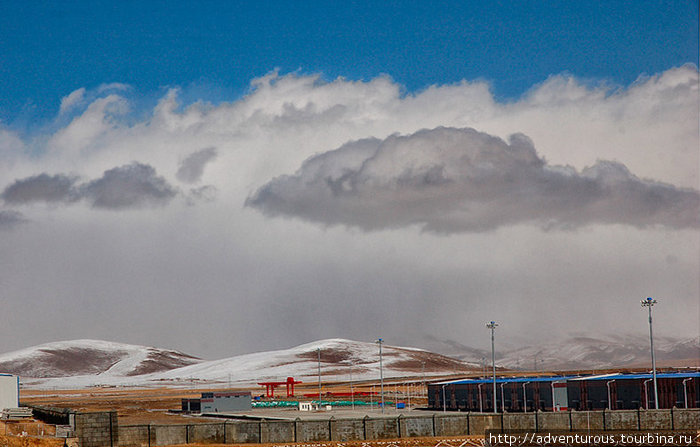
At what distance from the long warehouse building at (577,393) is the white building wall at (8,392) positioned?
59881 mm

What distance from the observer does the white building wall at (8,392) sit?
9681cm

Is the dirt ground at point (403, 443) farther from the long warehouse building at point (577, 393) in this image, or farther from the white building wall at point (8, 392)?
the white building wall at point (8, 392)

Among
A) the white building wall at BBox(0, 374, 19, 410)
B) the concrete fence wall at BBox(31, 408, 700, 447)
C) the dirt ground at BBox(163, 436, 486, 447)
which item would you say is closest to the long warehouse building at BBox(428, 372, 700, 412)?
the concrete fence wall at BBox(31, 408, 700, 447)

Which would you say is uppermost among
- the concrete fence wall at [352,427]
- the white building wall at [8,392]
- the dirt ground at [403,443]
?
the white building wall at [8,392]

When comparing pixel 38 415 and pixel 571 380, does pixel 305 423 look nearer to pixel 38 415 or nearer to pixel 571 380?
pixel 38 415

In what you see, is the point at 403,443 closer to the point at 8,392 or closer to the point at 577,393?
the point at 577,393

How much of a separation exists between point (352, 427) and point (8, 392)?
4744 centimetres

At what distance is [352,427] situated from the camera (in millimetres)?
71125

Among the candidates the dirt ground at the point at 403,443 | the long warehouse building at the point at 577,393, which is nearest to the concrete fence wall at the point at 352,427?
the dirt ground at the point at 403,443

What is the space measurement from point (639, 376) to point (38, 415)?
7034 cm

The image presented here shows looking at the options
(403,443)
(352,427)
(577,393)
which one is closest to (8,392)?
(352,427)

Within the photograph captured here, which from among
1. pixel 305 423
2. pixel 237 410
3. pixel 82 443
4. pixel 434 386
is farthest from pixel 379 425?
pixel 237 410

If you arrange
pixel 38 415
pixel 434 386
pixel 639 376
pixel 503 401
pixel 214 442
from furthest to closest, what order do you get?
pixel 434 386, pixel 503 401, pixel 639 376, pixel 38 415, pixel 214 442

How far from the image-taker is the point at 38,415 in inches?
3725
